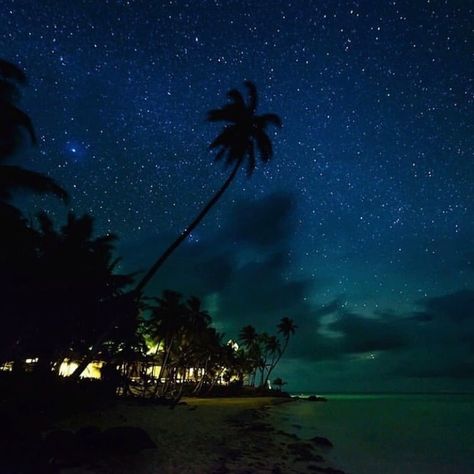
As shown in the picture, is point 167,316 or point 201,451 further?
point 167,316

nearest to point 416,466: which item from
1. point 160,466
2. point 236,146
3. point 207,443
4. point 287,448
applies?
point 287,448

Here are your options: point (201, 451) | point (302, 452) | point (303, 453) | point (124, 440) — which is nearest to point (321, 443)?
point (302, 452)

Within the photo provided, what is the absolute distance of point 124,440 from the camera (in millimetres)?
14711

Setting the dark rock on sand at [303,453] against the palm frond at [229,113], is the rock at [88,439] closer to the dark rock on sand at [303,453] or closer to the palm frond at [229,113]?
the dark rock on sand at [303,453]

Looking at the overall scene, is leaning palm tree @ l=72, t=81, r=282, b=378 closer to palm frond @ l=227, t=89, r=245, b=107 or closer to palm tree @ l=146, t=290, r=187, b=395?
palm frond @ l=227, t=89, r=245, b=107

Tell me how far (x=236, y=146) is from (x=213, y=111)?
2892 mm

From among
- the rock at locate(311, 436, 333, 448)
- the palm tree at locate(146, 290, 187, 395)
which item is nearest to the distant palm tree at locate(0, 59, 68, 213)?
the rock at locate(311, 436, 333, 448)

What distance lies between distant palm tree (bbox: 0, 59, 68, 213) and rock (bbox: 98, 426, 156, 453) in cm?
989

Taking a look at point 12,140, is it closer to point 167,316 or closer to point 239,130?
point 239,130

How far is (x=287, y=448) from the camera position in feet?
67.3

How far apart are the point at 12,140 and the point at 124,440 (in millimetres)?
13229

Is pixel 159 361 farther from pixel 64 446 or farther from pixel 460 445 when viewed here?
pixel 64 446

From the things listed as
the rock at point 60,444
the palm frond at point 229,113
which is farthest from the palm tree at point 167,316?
the rock at point 60,444

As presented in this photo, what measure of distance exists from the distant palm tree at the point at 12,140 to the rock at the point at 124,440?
9888 millimetres
